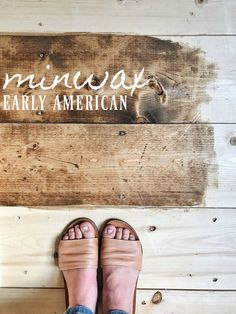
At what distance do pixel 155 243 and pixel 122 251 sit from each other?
0.29ft

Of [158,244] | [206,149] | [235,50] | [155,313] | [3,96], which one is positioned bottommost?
[155,313]

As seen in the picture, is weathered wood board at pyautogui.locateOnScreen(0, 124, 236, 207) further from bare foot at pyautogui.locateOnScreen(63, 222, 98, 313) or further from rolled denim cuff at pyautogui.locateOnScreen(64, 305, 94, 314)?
rolled denim cuff at pyautogui.locateOnScreen(64, 305, 94, 314)


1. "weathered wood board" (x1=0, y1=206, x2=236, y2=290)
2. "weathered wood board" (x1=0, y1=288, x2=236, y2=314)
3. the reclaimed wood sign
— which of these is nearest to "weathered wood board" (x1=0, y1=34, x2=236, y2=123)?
the reclaimed wood sign

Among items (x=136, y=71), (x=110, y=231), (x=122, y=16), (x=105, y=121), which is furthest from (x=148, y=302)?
(x=122, y=16)

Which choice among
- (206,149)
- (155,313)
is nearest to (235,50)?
(206,149)

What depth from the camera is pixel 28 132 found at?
1.03 meters

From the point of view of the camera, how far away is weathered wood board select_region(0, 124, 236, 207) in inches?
40.6

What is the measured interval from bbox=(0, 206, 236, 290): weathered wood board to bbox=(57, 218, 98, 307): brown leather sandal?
2 centimetres

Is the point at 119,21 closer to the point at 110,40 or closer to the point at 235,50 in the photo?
the point at 110,40

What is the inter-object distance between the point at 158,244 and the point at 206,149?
27cm

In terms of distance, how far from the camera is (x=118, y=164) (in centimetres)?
104

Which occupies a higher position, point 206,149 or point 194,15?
point 194,15

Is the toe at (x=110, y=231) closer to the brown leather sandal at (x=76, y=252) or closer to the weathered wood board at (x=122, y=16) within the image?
the brown leather sandal at (x=76, y=252)

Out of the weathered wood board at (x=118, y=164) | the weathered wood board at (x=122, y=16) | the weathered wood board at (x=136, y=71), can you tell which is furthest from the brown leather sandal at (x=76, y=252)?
the weathered wood board at (x=122, y=16)
